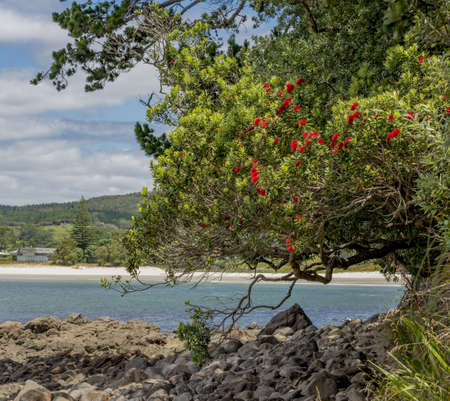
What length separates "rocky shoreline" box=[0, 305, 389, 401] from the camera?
7.10 metres

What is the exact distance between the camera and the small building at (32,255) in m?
101

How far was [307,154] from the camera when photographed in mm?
5289

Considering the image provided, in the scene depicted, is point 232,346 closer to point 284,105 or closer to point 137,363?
point 137,363

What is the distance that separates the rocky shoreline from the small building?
9236 cm

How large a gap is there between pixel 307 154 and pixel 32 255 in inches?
4244

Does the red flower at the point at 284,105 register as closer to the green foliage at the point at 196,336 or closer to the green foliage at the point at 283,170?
the green foliage at the point at 283,170

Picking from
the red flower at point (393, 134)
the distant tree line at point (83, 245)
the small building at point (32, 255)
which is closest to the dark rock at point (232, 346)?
the red flower at point (393, 134)

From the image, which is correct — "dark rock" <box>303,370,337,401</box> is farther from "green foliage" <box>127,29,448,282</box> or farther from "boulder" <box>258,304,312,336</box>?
"boulder" <box>258,304,312,336</box>

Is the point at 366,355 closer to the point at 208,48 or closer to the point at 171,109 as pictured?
the point at 171,109

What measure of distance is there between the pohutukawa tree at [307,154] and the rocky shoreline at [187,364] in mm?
1601

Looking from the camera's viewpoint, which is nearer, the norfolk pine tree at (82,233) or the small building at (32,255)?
the norfolk pine tree at (82,233)

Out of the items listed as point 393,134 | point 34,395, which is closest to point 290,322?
point 34,395

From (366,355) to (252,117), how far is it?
431 cm

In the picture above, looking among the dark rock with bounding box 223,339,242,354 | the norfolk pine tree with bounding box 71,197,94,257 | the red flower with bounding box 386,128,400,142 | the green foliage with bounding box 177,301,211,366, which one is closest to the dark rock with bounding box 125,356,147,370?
the dark rock with bounding box 223,339,242,354
